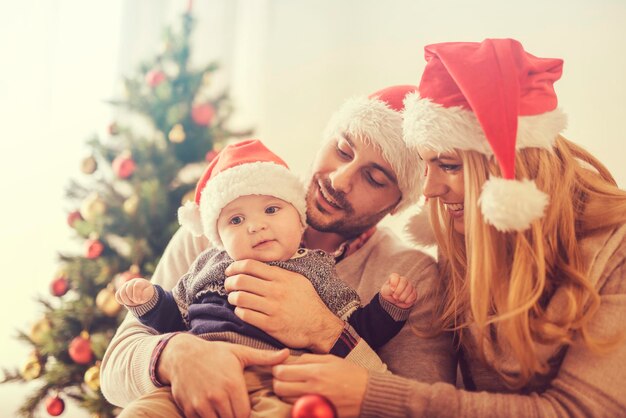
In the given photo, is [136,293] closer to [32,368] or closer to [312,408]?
[312,408]

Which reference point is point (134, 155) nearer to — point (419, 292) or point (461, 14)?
point (419, 292)

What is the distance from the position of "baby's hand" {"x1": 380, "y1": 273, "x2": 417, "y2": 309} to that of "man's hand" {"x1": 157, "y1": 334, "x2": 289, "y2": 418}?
30cm

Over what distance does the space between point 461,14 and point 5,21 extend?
229cm

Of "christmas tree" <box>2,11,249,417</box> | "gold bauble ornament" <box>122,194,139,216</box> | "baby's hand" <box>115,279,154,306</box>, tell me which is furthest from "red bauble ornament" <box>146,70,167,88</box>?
"baby's hand" <box>115,279,154,306</box>

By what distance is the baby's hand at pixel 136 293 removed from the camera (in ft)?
4.35

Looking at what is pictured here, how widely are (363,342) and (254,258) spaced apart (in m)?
0.36

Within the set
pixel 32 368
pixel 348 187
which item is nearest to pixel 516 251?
pixel 348 187

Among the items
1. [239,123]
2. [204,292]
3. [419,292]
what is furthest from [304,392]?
[239,123]

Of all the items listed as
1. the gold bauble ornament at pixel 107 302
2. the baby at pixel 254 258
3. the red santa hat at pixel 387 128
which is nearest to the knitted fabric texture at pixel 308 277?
the baby at pixel 254 258

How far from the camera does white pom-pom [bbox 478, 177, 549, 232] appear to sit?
1.07 meters

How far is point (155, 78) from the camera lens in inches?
91.7

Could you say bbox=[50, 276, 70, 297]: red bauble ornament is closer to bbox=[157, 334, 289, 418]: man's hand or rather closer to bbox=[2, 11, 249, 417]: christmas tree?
bbox=[2, 11, 249, 417]: christmas tree

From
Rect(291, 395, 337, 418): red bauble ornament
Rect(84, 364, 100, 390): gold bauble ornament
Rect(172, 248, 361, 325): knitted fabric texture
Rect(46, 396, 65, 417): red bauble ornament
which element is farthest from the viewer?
Rect(46, 396, 65, 417): red bauble ornament

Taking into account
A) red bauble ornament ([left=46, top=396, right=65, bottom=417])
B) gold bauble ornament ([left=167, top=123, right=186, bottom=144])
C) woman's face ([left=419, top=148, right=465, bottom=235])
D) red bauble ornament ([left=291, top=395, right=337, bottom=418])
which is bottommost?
red bauble ornament ([left=46, top=396, right=65, bottom=417])
